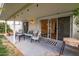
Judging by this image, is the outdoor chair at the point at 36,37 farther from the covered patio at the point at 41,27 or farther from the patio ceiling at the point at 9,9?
the patio ceiling at the point at 9,9

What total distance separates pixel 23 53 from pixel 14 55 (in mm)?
207

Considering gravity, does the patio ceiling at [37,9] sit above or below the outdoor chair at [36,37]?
above

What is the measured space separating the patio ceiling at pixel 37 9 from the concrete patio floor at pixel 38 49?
0.55m

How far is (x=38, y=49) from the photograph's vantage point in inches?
236

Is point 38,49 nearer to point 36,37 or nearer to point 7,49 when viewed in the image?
point 36,37

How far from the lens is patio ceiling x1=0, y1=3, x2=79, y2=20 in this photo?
5.77m

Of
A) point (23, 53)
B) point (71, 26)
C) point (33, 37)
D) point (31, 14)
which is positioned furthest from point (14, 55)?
point (71, 26)

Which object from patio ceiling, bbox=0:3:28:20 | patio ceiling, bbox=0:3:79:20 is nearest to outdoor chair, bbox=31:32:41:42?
patio ceiling, bbox=0:3:79:20

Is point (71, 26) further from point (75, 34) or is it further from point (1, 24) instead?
point (1, 24)

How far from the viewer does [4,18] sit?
5918 millimetres

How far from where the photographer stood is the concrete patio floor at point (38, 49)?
5879 mm

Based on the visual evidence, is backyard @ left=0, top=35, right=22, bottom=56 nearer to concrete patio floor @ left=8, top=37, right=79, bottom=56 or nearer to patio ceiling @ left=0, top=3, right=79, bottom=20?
concrete patio floor @ left=8, top=37, right=79, bottom=56

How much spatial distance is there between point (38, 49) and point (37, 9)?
0.89 m

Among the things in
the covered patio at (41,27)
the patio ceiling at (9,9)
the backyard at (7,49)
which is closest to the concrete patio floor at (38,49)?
the covered patio at (41,27)
